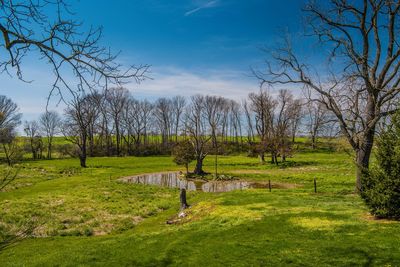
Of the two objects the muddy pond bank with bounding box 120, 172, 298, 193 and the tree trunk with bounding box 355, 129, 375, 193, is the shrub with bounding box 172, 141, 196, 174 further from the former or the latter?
the tree trunk with bounding box 355, 129, 375, 193

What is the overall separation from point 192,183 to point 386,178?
1183 inches

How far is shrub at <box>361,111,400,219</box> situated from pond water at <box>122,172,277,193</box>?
2133 centimetres

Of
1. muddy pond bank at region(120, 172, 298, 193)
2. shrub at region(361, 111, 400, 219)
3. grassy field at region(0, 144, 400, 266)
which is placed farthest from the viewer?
muddy pond bank at region(120, 172, 298, 193)

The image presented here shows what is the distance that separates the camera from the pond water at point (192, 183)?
125ft

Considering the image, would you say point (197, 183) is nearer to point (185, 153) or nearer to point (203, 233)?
point (185, 153)

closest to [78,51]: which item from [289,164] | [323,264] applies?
[323,264]

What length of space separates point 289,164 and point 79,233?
45892mm

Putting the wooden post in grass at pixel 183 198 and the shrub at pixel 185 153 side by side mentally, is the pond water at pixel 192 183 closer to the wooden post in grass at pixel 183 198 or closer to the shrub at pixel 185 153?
the shrub at pixel 185 153

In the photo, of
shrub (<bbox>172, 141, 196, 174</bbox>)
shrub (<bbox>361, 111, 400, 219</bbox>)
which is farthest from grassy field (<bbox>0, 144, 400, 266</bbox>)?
shrub (<bbox>172, 141, 196, 174</bbox>)

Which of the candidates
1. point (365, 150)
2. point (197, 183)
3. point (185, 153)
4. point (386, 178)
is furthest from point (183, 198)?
point (185, 153)

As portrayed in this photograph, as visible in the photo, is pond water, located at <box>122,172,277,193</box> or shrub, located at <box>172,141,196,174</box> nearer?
pond water, located at <box>122,172,277,193</box>

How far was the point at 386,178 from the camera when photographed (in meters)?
14.5

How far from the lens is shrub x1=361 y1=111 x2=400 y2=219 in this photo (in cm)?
1434

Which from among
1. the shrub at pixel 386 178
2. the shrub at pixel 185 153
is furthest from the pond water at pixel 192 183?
the shrub at pixel 386 178
